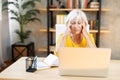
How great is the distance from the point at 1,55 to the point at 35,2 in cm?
131

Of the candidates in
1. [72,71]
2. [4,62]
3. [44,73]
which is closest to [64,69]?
[72,71]

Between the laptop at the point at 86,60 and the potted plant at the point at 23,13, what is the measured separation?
2623 millimetres

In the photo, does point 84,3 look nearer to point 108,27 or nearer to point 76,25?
point 108,27

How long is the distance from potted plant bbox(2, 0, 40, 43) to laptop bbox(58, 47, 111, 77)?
2.62 m

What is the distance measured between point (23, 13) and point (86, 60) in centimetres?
302

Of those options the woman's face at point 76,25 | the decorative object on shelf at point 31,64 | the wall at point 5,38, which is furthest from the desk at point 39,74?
the wall at point 5,38

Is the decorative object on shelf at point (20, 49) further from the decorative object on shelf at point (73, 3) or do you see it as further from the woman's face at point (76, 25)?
the woman's face at point (76, 25)

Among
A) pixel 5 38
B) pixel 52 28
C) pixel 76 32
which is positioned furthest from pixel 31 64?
pixel 5 38

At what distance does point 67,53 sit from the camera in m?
1.44

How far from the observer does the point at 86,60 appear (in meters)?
1.43

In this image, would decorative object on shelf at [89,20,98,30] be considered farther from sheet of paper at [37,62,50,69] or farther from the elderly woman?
sheet of paper at [37,62,50,69]

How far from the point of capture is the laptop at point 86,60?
1.42m

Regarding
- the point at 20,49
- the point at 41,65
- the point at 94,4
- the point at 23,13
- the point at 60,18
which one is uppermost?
the point at 94,4

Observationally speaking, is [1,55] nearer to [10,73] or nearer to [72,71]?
[10,73]
